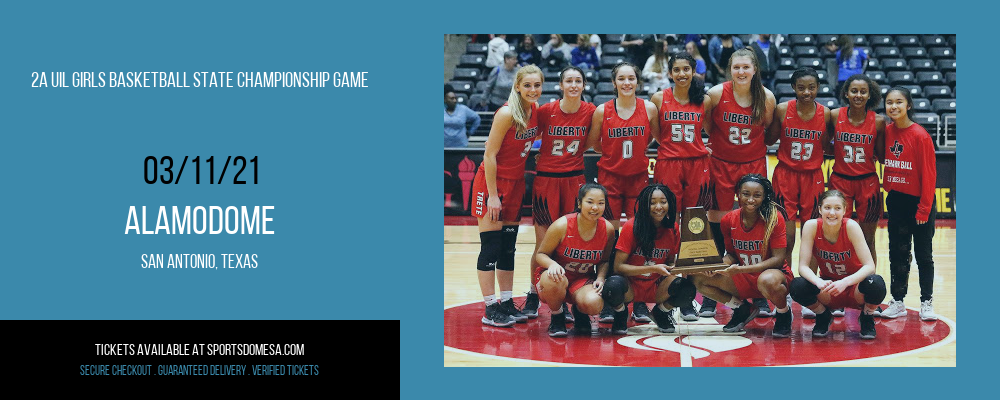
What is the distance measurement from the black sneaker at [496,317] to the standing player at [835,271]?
1.70m

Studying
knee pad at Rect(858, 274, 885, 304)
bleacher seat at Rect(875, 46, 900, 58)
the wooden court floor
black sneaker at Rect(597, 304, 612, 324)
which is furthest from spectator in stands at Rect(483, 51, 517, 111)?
knee pad at Rect(858, 274, 885, 304)

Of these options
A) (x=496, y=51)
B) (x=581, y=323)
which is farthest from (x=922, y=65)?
(x=581, y=323)

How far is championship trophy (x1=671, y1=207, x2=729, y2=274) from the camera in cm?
574

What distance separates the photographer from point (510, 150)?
6.11 m

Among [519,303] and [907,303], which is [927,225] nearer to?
[907,303]

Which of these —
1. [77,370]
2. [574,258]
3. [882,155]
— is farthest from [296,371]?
[882,155]

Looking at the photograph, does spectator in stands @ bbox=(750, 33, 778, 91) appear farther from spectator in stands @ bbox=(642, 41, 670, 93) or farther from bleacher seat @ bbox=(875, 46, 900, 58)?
bleacher seat @ bbox=(875, 46, 900, 58)

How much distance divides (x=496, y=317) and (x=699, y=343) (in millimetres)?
1267

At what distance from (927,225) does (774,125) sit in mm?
1070

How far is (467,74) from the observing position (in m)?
14.3

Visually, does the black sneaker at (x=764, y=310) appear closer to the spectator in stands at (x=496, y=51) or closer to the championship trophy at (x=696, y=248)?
the championship trophy at (x=696, y=248)

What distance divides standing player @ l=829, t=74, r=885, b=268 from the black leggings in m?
0.11

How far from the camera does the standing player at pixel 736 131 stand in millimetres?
6180

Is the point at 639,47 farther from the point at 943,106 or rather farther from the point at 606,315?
the point at 606,315
